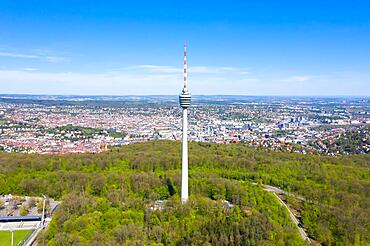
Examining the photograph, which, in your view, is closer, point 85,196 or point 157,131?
point 85,196

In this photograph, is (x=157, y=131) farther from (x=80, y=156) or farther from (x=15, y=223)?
(x=15, y=223)

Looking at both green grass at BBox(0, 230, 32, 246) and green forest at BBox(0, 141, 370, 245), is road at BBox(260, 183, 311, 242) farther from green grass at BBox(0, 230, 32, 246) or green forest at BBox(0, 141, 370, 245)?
green grass at BBox(0, 230, 32, 246)

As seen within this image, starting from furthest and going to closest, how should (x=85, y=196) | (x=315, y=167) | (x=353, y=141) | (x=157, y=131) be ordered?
1. (x=157, y=131)
2. (x=353, y=141)
3. (x=315, y=167)
4. (x=85, y=196)

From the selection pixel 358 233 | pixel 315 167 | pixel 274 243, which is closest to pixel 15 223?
pixel 274 243

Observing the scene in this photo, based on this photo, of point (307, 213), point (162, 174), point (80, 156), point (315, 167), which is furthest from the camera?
point (80, 156)

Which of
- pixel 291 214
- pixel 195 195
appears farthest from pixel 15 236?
pixel 291 214
